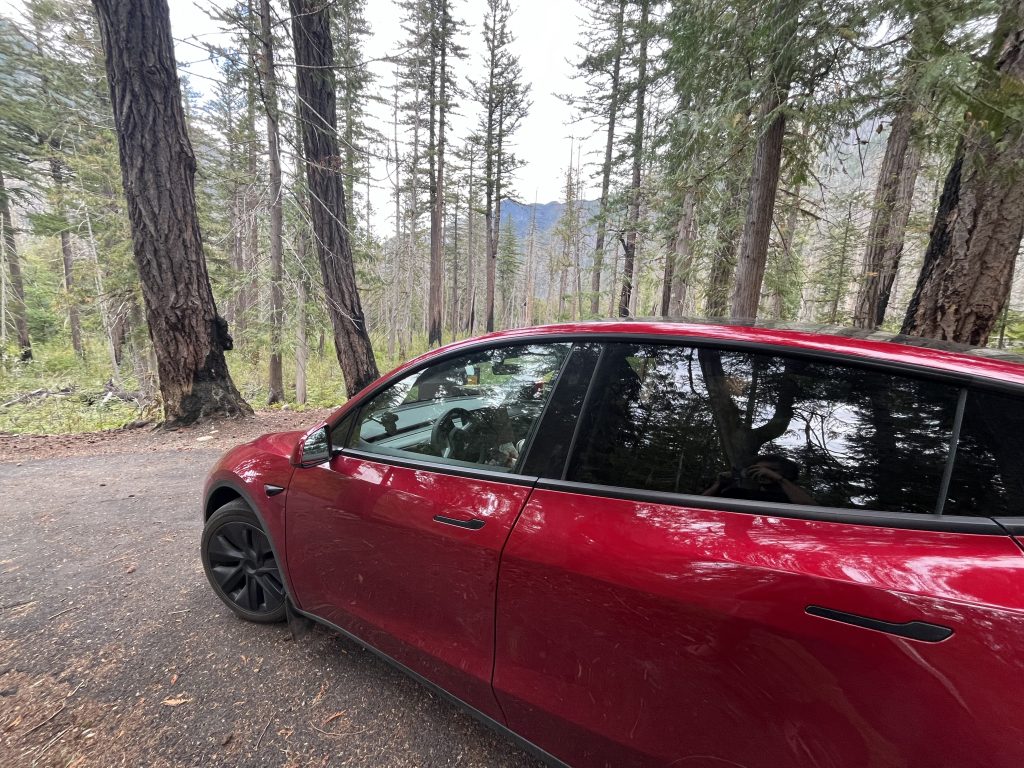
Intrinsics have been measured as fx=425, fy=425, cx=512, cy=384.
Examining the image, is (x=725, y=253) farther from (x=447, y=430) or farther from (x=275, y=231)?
(x=275, y=231)

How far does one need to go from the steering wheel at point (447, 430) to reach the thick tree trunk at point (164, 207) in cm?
633

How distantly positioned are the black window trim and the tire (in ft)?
3.84

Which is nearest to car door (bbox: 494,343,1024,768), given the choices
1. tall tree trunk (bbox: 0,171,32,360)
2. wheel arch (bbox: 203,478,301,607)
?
wheel arch (bbox: 203,478,301,607)

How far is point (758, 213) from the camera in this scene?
5656mm

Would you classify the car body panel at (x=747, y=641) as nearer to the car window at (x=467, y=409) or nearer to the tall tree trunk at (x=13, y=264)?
the car window at (x=467, y=409)

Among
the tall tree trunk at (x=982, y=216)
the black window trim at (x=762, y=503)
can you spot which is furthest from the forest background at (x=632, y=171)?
the black window trim at (x=762, y=503)

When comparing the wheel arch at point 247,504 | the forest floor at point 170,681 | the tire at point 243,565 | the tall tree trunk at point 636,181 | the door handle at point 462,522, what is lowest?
the forest floor at point 170,681

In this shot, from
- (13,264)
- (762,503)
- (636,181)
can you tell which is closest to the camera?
(762,503)

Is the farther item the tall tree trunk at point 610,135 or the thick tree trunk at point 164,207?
the tall tree trunk at point 610,135

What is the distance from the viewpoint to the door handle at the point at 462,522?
151cm

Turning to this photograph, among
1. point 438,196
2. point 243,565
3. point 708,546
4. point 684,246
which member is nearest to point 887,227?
point 684,246

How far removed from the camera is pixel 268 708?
195 centimetres

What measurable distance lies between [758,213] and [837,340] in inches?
212

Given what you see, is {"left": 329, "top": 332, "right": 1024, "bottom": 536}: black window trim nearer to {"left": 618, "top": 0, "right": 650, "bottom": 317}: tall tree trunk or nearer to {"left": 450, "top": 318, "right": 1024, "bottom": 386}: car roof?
{"left": 450, "top": 318, "right": 1024, "bottom": 386}: car roof
